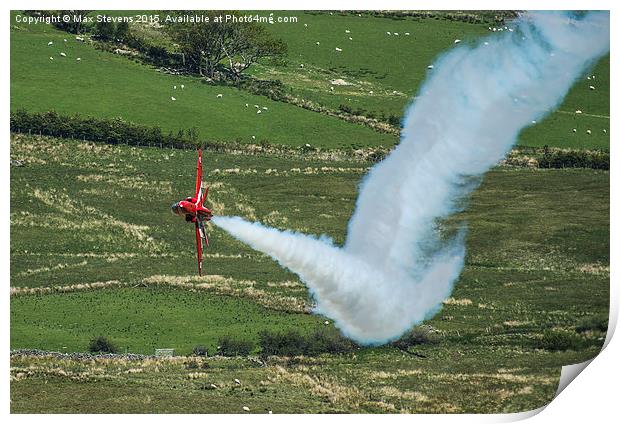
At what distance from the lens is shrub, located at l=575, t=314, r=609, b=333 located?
7853cm

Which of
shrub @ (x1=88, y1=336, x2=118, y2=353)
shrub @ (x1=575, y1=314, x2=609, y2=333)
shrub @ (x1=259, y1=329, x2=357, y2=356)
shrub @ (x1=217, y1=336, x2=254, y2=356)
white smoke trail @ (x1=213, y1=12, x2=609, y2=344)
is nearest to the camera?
white smoke trail @ (x1=213, y1=12, x2=609, y2=344)

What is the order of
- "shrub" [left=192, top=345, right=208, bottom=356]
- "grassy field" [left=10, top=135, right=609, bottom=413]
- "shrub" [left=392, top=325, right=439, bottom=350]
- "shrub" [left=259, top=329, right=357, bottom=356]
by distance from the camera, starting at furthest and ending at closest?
"shrub" [left=192, top=345, right=208, bottom=356], "shrub" [left=259, top=329, right=357, bottom=356], "shrub" [left=392, top=325, right=439, bottom=350], "grassy field" [left=10, top=135, right=609, bottom=413]

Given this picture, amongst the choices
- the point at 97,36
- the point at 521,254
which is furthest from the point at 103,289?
the point at 521,254

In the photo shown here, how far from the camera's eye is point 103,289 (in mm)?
85438

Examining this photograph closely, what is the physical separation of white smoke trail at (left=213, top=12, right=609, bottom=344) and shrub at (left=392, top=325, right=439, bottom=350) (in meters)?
0.48

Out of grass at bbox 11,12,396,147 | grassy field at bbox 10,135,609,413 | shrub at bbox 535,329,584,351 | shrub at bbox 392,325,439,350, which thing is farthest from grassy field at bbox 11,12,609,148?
shrub at bbox 392,325,439,350

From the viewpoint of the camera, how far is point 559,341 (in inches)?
3091

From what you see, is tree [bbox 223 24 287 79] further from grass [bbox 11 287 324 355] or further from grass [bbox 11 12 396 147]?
grass [bbox 11 287 324 355]

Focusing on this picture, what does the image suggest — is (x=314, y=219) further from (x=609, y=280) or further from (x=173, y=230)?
(x=609, y=280)

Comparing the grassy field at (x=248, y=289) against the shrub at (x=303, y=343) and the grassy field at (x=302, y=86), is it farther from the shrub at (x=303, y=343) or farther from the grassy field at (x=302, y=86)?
the grassy field at (x=302, y=86)

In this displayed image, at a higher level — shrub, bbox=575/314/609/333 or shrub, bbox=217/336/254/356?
shrub, bbox=575/314/609/333

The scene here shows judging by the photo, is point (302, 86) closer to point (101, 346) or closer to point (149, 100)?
point (149, 100)

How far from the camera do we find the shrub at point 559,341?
254 ft

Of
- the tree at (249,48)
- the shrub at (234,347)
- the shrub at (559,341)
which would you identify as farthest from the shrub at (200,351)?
the tree at (249,48)
